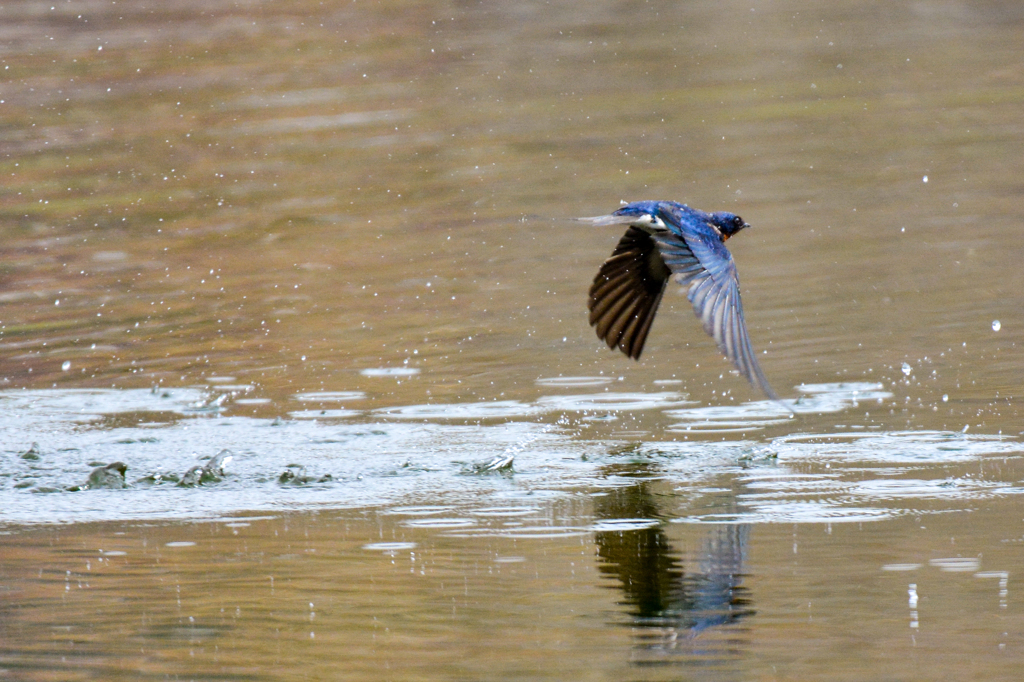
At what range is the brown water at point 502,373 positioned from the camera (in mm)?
4039

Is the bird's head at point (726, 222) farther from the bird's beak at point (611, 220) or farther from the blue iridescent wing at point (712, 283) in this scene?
the bird's beak at point (611, 220)

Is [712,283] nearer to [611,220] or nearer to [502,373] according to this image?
[611,220]

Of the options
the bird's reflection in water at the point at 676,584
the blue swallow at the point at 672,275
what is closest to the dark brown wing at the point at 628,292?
the blue swallow at the point at 672,275

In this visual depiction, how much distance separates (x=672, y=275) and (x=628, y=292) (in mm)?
441

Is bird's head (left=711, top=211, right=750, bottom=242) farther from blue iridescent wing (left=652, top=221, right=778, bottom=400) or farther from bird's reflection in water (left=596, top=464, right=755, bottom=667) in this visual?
bird's reflection in water (left=596, top=464, right=755, bottom=667)

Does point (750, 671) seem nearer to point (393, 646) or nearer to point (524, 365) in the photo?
point (393, 646)

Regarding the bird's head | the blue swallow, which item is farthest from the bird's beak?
the bird's head

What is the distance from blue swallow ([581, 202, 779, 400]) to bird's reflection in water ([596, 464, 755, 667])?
451 millimetres

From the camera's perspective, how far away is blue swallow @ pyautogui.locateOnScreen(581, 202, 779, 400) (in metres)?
4.64

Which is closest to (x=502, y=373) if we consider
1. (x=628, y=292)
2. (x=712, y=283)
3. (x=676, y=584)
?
(x=628, y=292)

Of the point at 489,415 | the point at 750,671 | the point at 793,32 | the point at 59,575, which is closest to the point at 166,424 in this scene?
the point at 489,415

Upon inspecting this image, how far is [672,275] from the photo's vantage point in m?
5.33

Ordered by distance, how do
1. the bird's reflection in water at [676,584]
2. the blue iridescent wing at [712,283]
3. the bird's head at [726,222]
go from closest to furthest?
the bird's reflection in water at [676,584] < the blue iridescent wing at [712,283] < the bird's head at [726,222]

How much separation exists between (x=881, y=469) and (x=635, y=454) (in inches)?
31.1
